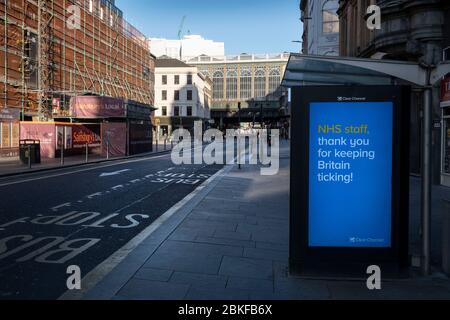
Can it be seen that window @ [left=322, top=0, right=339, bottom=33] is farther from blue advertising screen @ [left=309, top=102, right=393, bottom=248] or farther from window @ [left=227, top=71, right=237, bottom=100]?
window @ [left=227, top=71, right=237, bottom=100]

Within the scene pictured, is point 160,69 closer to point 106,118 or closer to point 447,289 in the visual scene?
point 106,118

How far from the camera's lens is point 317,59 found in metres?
5.30

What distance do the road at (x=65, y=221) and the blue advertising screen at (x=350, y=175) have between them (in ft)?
9.93

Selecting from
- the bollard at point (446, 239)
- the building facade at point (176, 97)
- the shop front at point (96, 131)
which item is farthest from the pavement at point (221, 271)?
the building facade at point (176, 97)

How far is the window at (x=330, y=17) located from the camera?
39.6 m

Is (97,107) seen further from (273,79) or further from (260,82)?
(273,79)

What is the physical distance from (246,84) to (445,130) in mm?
131468

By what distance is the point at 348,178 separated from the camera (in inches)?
205

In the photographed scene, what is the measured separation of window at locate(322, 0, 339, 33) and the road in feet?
91.0

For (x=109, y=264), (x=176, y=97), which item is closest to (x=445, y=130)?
(x=109, y=264)

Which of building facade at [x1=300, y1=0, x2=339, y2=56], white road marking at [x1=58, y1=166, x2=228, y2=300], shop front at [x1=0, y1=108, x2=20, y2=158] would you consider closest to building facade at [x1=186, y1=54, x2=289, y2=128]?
building facade at [x1=300, y1=0, x2=339, y2=56]

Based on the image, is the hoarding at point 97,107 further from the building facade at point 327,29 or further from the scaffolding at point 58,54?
the building facade at point 327,29
